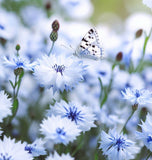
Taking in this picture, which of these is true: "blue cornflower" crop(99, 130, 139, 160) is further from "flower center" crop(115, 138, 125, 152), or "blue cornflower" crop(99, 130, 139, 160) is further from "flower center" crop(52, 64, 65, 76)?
"flower center" crop(52, 64, 65, 76)

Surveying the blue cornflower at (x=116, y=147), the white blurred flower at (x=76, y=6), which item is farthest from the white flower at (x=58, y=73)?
the white blurred flower at (x=76, y=6)

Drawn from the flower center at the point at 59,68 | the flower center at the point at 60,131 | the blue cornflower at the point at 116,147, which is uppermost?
the flower center at the point at 59,68

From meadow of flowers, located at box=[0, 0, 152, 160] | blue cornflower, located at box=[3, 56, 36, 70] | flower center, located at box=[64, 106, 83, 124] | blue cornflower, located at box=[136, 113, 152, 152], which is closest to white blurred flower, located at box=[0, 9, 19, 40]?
meadow of flowers, located at box=[0, 0, 152, 160]

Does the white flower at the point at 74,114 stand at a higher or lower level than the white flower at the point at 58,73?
lower

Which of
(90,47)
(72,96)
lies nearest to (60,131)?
(90,47)

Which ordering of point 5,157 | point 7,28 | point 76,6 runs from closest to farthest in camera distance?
1. point 5,157
2. point 7,28
3. point 76,6

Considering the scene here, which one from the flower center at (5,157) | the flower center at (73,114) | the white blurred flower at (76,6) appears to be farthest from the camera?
the white blurred flower at (76,6)

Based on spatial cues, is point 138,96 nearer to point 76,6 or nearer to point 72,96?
point 72,96

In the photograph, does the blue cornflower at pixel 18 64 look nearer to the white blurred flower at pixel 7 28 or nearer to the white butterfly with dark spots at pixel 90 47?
the white butterfly with dark spots at pixel 90 47
